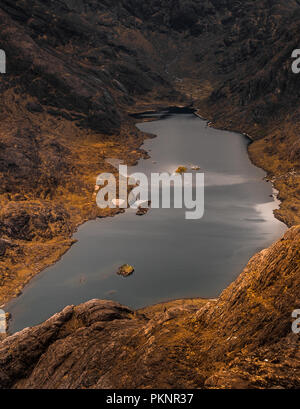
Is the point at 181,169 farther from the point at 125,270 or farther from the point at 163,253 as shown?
the point at 125,270

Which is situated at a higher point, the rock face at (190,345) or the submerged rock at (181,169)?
the submerged rock at (181,169)

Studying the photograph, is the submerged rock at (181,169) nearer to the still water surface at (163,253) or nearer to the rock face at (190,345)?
the still water surface at (163,253)

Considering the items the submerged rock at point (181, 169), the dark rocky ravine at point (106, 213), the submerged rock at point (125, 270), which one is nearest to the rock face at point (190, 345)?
the dark rocky ravine at point (106, 213)

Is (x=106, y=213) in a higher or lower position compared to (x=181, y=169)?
lower

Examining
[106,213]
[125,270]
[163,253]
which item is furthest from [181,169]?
[125,270]
